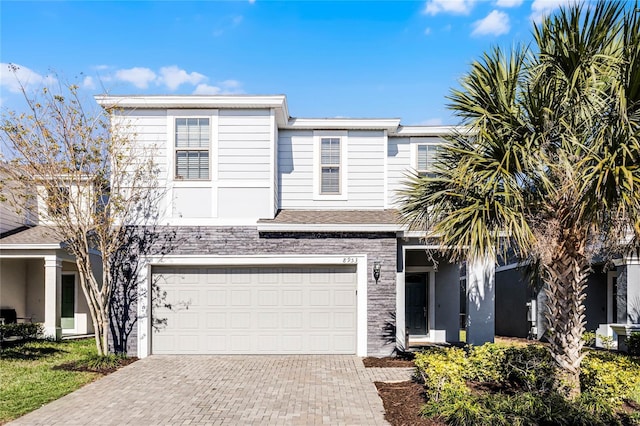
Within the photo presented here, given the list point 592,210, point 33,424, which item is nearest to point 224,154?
point 33,424

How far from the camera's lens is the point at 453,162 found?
8555mm

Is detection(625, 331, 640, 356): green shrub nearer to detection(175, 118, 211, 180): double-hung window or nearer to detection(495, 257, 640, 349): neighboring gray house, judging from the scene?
detection(495, 257, 640, 349): neighboring gray house

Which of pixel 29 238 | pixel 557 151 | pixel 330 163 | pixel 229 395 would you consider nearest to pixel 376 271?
pixel 330 163

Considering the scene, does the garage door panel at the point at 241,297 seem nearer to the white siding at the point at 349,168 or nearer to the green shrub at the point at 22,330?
the white siding at the point at 349,168

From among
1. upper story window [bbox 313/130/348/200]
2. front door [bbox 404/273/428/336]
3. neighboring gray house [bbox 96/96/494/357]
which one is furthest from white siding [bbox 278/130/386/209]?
front door [bbox 404/273/428/336]

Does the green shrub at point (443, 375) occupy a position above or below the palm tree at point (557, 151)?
below

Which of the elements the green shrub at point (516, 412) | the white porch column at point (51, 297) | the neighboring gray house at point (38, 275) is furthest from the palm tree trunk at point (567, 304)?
the white porch column at point (51, 297)

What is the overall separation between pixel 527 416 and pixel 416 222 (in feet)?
11.4

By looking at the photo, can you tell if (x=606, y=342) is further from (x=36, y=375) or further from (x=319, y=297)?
(x=36, y=375)

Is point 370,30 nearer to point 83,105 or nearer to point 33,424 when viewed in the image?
point 83,105

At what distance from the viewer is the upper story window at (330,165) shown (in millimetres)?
13648

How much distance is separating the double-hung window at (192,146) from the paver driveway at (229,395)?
444 cm

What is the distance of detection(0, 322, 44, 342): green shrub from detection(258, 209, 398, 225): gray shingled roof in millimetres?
8018

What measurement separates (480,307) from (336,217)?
438 cm
